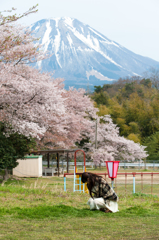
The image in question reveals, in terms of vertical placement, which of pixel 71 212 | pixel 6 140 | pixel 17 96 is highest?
pixel 17 96

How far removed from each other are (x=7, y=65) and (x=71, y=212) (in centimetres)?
895

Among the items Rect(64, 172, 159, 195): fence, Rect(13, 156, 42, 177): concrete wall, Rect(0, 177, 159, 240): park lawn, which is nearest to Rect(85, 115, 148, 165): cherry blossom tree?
Rect(13, 156, 42, 177): concrete wall

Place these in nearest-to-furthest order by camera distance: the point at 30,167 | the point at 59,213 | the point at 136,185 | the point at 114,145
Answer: the point at 59,213 < the point at 136,185 < the point at 30,167 < the point at 114,145

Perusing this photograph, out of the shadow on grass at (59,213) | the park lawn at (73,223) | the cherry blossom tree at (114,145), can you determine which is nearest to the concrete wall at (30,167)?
the cherry blossom tree at (114,145)

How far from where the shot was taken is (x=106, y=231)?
5191 millimetres

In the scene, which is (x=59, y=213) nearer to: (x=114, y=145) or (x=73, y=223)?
(x=73, y=223)

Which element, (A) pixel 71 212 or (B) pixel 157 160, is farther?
(B) pixel 157 160

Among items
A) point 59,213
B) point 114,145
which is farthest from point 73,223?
point 114,145

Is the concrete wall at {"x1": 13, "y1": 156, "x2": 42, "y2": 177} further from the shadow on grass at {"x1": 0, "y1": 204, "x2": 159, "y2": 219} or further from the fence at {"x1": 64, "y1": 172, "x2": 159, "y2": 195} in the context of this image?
the shadow on grass at {"x1": 0, "y1": 204, "x2": 159, "y2": 219}

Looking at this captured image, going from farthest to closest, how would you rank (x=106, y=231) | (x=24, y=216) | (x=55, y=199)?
(x=55, y=199)
(x=24, y=216)
(x=106, y=231)

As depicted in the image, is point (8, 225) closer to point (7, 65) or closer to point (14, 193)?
point (14, 193)

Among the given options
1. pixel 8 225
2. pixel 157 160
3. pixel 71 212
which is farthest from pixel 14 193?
pixel 157 160

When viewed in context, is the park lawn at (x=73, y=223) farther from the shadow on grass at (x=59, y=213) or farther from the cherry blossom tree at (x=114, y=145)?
the cherry blossom tree at (x=114, y=145)

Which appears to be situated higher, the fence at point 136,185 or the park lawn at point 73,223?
the park lawn at point 73,223
